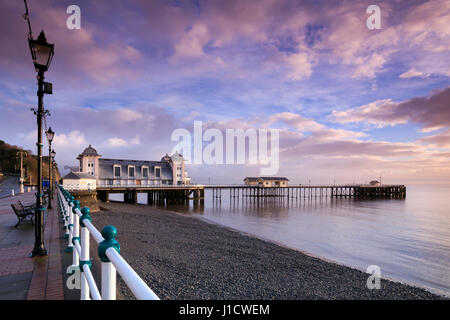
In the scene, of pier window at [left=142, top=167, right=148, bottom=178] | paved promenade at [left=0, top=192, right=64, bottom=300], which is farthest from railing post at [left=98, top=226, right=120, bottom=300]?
pier window at [left=142, top=167, right=148, bottom=178]

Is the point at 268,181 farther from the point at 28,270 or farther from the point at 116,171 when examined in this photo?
the point at 28,270

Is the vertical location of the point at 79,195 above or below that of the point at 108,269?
below

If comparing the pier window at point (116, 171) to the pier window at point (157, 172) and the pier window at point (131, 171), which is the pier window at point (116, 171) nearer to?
the pier window at point (131, 171)

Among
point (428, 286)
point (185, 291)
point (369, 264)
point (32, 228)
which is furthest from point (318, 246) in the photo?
point (32, 228)

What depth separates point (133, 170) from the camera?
147 ft

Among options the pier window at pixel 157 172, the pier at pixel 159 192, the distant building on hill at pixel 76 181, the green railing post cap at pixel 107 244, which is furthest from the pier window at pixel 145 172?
the green railing post cap at pixel 107 244

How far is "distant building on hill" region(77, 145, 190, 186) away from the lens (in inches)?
1640

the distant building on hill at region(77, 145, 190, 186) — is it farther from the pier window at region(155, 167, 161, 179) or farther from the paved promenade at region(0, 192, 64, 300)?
the paved promenade at region(0, 192, 64, 300)

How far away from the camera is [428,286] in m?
10.6

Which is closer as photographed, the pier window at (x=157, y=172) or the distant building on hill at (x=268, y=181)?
the pier window at (x=157, y=172)

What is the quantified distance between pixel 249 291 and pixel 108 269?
22.6ft

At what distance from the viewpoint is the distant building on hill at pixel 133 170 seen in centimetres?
4166

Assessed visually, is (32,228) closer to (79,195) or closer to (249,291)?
(249,291)
